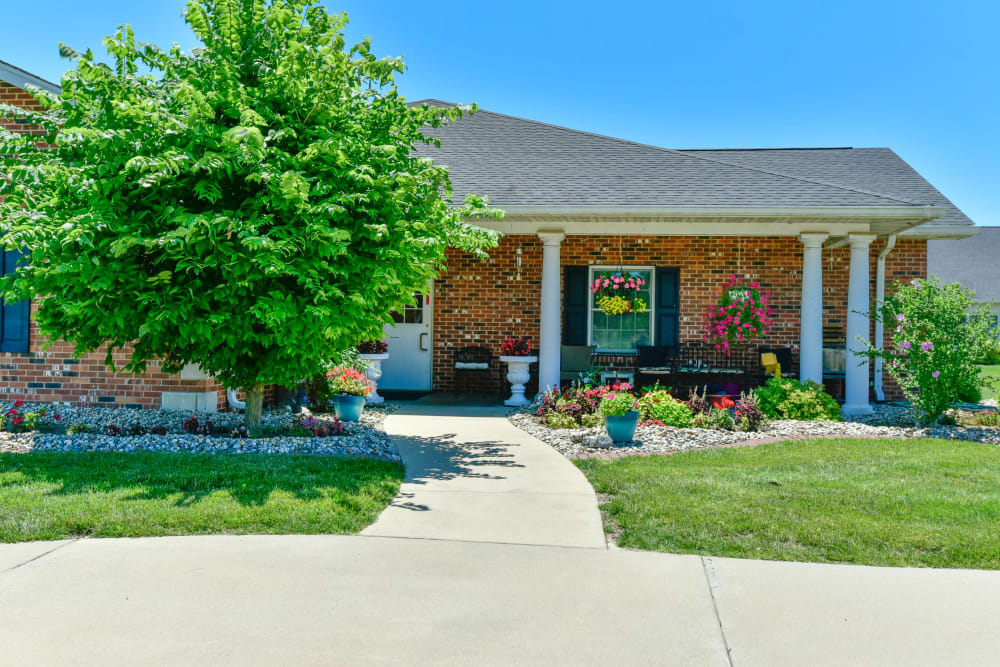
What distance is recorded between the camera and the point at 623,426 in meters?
7.20

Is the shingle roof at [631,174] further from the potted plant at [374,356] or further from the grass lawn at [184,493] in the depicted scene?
the grass lawn at [184,493]

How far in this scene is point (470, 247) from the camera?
7.36 meters

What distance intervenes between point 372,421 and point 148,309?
10.4 ft

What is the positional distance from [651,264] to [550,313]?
2.39 m

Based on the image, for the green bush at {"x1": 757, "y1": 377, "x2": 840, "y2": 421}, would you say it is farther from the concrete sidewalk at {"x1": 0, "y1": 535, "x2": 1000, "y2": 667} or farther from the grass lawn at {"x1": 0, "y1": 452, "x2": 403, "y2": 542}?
the concrete sidewalk at {"x1": 0, "y1": 535, "x2": 1000, "y2": 667}

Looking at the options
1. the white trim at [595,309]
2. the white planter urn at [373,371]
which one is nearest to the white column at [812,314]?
the white trim at [595,309]

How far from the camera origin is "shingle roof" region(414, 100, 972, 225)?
967 cm

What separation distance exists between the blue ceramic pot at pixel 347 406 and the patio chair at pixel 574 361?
364 centimetres

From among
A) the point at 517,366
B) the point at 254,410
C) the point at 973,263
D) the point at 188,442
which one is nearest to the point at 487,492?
the point at 254,410

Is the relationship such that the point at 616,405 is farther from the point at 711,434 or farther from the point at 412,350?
the point at 412,350

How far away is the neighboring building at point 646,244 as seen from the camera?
31.6 feet

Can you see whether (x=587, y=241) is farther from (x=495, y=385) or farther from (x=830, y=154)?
(x=830, y=154)

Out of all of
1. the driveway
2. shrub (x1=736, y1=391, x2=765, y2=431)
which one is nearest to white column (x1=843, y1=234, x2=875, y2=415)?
shrub (x1=736, y1=391, x2=765, y2=431)

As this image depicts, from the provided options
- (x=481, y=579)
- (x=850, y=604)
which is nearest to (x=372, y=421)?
(x=481, y=579)
